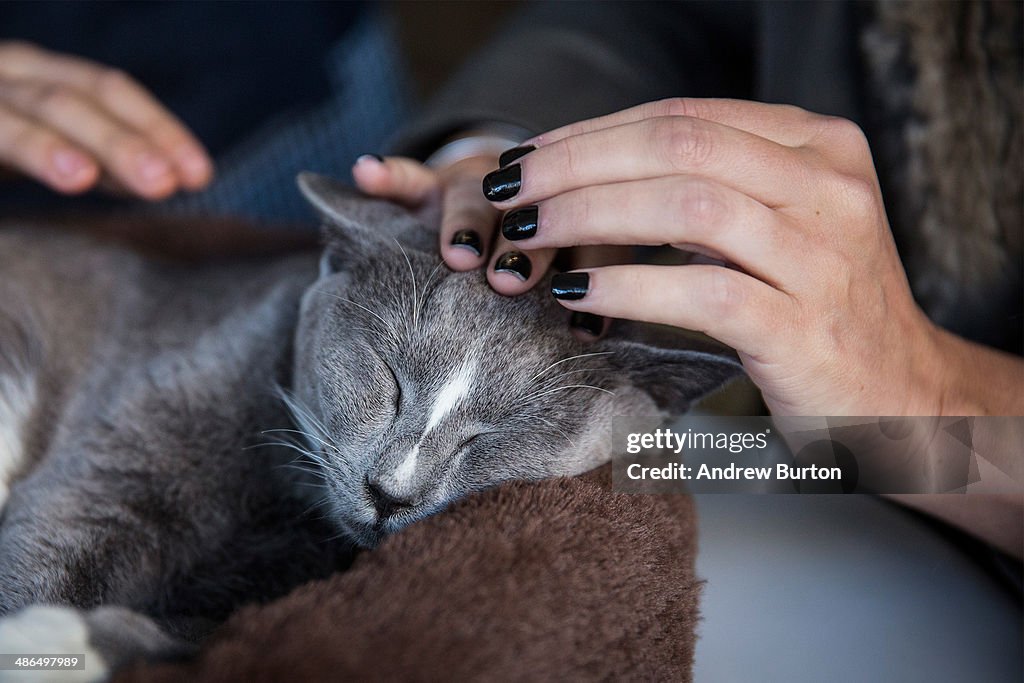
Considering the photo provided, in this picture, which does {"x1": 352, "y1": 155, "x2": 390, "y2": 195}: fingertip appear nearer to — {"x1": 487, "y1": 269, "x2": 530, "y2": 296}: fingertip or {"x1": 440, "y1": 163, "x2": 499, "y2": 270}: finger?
{"x1": 440, "y1": 163, "x2": 499, "y2": 270}: finger

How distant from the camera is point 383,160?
1.06 metres

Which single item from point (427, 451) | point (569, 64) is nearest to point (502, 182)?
point (427, 451)

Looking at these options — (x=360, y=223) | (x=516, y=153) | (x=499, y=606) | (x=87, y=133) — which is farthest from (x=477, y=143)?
(x=499, y=606)

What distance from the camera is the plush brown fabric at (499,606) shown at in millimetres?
620

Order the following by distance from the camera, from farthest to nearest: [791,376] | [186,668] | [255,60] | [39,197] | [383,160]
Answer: [255,60], [39,197], [383,160], [791,376], [186,668]

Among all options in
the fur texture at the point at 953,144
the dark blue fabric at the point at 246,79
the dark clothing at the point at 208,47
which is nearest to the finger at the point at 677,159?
the fur texture at the point at 953,144

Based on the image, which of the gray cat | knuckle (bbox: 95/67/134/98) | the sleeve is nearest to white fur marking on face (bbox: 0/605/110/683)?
the gray cat

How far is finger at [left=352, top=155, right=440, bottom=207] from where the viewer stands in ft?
3.43

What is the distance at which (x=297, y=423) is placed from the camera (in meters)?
1.03

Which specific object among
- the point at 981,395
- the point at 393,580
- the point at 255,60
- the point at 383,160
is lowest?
the point at 393,580

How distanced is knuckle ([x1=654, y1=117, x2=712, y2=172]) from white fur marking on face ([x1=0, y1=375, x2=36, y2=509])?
102 centimetres

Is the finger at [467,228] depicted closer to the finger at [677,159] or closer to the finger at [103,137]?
the finger at [677,159]

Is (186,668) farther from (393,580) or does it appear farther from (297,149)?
(297,149)

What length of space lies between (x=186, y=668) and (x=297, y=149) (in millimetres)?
1630
